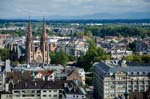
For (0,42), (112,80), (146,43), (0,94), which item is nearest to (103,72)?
(112,80)

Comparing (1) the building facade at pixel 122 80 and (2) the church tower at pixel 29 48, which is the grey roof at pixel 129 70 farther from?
(2) the church tower at pixel 29 48

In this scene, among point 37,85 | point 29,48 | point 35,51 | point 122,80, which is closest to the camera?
point 37,85

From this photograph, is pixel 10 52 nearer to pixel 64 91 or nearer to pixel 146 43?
pixel 146 43

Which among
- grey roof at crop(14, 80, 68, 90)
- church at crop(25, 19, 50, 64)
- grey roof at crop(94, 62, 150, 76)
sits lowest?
church at crop(25, 19, 50, 64)

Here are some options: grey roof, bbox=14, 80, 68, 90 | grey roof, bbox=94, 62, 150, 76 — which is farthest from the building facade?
grey roof, bbox=14, 80, 68, 90

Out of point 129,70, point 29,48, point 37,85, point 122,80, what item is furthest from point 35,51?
point 37,85

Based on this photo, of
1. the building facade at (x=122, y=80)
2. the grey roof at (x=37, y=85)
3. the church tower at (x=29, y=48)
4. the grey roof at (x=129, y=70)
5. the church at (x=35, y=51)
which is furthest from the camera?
the church at (x=35, y=51)

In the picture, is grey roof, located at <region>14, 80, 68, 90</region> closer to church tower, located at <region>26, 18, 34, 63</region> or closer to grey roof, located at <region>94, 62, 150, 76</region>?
grey roof, located at <region>94, 62, 150, 76</region>

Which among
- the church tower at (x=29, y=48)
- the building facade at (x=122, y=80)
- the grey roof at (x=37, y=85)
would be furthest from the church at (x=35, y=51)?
the grey roof at (x=37, y=85)

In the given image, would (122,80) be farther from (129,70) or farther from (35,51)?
(35,51)
